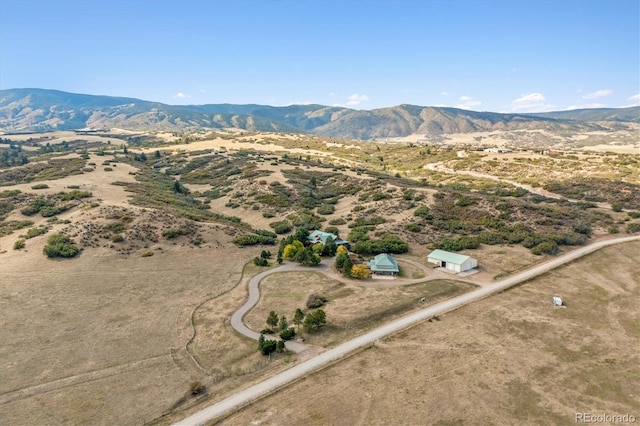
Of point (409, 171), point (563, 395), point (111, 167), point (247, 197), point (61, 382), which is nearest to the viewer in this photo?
point (563, 395)

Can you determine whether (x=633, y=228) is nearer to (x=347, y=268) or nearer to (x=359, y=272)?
(x=359, y=272)

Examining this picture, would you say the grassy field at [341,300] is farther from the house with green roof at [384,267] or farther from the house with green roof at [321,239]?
the house with green roof at [321,239]

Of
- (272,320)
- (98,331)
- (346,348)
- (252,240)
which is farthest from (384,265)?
(98,331)

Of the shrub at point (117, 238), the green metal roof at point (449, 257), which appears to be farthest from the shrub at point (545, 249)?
the shrub at point (117, 238)

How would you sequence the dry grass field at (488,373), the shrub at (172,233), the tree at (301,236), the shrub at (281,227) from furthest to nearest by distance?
the shrub at (281,227), the tree at (301,236), the shrub at (172,233), the dry grass field at (488,373)

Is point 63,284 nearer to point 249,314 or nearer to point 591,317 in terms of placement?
point 249,314

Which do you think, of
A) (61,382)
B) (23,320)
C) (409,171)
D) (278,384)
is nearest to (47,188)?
(23,320)
